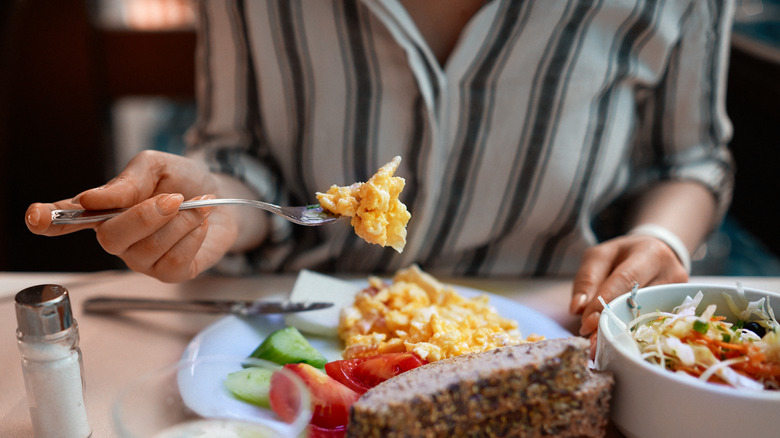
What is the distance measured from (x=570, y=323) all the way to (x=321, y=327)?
0.48 metres

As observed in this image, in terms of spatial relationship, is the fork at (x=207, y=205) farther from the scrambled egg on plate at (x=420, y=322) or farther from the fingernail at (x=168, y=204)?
the scrambled egg on plate at (x=420, y=322)

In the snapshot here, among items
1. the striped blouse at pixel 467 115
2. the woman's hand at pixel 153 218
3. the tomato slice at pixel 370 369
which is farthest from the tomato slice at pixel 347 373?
the striped blouse at pixel 467 115

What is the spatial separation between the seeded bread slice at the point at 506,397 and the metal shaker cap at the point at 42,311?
0.39 meters

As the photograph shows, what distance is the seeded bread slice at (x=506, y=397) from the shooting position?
683 mm

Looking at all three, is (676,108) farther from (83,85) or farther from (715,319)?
(83,85)

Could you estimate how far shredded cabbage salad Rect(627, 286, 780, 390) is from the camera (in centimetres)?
71

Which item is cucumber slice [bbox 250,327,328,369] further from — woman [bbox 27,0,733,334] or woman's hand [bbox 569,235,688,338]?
woman's hand [bbox 569,235,688,338]

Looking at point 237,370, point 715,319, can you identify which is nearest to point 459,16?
point 715,319

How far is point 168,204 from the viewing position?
2.70 ft

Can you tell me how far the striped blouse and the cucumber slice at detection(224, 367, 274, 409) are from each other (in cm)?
73

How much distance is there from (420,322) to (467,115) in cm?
57

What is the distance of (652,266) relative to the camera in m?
1.11

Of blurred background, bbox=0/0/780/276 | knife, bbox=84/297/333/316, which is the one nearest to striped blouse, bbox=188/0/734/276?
knife, bbox=84/297/333/316

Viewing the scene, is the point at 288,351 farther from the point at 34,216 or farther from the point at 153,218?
the point at 34,216
